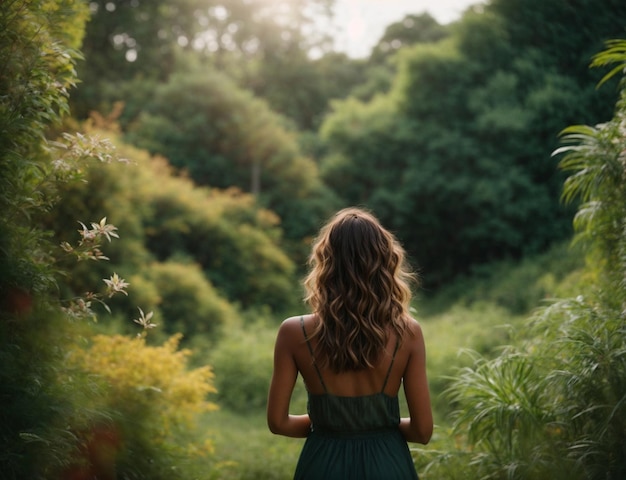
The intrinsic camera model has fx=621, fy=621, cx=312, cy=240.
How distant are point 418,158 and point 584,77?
457cm

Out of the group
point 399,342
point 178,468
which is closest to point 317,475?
point 399,342

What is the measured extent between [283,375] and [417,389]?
0.50 meters

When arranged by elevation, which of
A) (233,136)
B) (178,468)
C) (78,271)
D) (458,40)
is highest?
(458,40)

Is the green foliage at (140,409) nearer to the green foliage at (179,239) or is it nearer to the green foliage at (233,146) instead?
the green foliage at (179,239)

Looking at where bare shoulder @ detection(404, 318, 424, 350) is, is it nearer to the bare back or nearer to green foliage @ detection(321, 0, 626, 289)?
the bare back

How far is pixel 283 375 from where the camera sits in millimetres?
2279

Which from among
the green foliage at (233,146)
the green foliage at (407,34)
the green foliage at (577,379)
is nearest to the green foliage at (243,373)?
the green foliage at (577,379)

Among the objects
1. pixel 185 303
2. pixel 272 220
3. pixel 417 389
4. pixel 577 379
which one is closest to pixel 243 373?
pixel 185 303

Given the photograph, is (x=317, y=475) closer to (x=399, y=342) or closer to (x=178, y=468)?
(x=399, y=342)

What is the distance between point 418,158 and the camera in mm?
16359

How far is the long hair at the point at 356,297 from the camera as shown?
87.4 inches

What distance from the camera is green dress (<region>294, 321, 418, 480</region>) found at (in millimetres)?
2291

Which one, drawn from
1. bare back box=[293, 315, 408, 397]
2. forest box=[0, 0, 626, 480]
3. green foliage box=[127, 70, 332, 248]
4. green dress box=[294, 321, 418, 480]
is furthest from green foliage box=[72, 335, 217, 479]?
green foliage box=[127, 70, 332, 248]

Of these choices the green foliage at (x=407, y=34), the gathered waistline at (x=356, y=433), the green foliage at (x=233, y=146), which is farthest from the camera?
the green foliage at (x=407, y=34)
